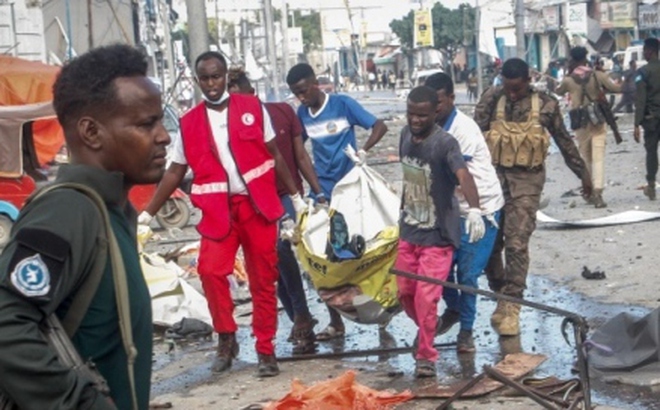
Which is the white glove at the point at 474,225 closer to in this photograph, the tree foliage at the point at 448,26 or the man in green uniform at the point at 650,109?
the man in green uniform at the point at 650,109

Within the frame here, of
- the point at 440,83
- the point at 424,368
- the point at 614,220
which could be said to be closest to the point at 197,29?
the point at 440,83

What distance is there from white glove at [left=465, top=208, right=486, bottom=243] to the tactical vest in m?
1.05

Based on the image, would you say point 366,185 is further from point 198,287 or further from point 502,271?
point 198,287

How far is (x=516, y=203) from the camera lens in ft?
27.5

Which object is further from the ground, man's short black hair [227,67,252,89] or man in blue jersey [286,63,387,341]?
man's short black hair [227,67,252,89]

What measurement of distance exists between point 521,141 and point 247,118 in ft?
6.38

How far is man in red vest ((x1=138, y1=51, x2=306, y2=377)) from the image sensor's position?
24.0 feet

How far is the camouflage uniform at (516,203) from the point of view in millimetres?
8344

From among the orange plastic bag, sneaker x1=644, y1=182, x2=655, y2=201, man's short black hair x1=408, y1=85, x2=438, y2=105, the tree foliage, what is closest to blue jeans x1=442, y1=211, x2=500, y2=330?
man's short black hair x1=408, y1=85, x2=438, y2=105

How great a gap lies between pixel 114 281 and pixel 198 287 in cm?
789

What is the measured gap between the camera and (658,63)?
48.6 feet

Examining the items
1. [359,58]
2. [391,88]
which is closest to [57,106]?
[391,88]

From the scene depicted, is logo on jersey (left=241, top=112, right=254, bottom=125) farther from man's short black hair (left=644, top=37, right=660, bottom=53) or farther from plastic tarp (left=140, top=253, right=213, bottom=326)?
man's short black hair (left=644, top=37, right=660, bottom=53)

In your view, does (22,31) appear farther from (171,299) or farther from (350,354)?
(350,354)
